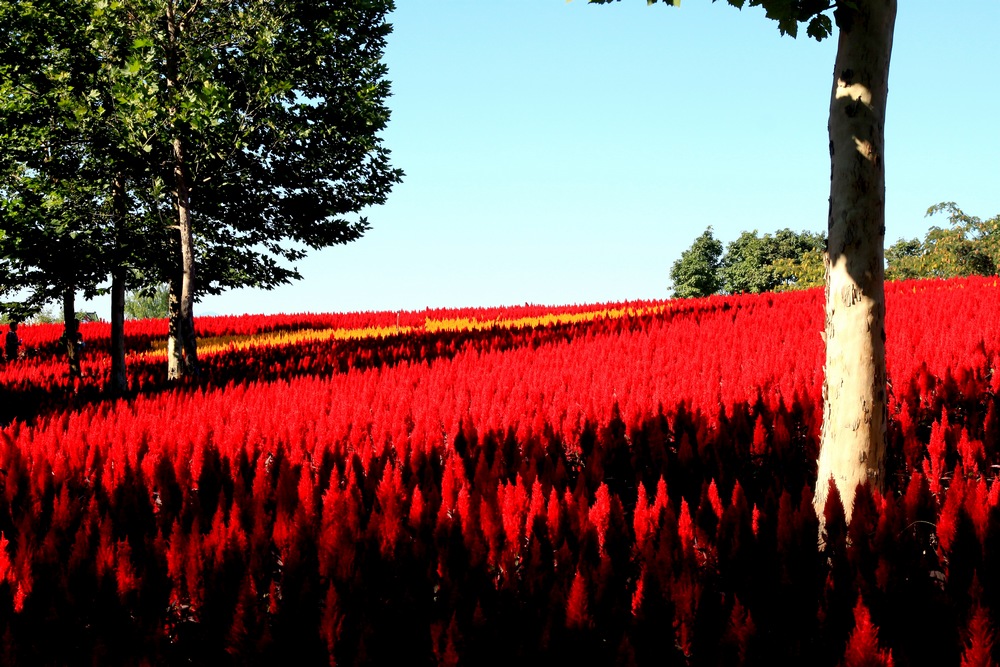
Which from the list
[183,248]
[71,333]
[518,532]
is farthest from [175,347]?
[518,532]

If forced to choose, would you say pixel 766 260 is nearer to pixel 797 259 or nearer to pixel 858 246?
pixel 797 259

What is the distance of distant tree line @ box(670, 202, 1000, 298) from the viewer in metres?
47.3

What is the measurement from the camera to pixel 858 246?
13.5 ft

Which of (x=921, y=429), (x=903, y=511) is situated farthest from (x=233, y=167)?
(x=903, y=511)

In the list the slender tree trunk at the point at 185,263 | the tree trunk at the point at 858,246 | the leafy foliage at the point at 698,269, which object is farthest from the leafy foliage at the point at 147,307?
the tree trunk at the point at 858,246

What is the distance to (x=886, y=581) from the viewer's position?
3143 millimetres

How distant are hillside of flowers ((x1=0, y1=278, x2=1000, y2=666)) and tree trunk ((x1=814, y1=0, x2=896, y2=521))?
1.36 ft

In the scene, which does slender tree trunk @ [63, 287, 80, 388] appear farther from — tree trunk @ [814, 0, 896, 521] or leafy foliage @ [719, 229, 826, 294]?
leafy foliage @ [719, 229, 826, 294]

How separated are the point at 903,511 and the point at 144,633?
11.8 ft

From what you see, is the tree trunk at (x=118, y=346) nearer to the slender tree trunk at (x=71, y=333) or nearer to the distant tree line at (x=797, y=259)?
the slender tree trunk at (x=71, y=333)

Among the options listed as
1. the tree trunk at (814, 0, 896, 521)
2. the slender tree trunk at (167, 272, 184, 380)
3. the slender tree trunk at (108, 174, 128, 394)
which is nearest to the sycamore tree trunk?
the slender tree trunk at (167, 272, 184, 380)

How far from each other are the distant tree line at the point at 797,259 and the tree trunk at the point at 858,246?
48.0 meters

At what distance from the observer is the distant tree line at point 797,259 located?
47.3m

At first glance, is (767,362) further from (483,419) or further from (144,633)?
(144,633)
